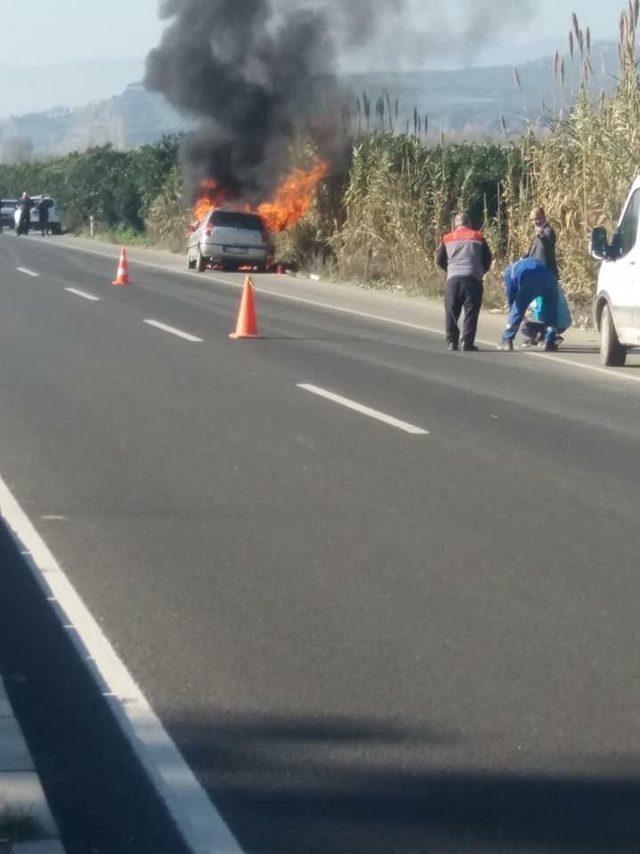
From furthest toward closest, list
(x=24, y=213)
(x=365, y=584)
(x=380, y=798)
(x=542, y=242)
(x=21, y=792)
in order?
(x=24, y=213) → (x=542, y=242) → (x=365, y=584) → (x=380, y=798) → (x=21, y=792)

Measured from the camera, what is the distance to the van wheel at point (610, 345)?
1678 cm

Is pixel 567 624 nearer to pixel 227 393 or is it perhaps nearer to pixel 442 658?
pixel 442 658

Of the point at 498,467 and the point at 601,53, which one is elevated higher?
the point at 601,53

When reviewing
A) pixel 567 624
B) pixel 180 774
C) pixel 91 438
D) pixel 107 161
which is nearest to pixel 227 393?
pixel 91 438

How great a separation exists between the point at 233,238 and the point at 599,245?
2149cm

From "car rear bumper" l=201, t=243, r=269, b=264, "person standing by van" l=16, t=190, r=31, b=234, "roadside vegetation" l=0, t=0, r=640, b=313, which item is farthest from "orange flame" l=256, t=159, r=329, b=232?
"person standing by van" l=16, t=190, r=31, b=234

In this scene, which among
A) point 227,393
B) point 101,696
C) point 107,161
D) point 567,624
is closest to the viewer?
point 101,696

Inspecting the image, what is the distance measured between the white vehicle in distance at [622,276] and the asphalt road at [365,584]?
2.51 ft

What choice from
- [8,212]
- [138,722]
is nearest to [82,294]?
[138,722]

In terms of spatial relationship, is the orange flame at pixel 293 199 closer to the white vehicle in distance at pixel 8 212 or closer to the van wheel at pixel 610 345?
the van wheel at pixel 610 345

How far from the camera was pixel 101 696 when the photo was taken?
5660 mm

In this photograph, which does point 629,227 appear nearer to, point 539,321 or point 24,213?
point 539,321

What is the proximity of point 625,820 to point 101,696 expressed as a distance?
1899mm

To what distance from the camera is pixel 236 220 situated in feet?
121
